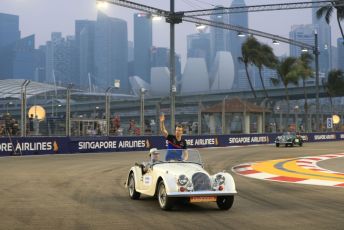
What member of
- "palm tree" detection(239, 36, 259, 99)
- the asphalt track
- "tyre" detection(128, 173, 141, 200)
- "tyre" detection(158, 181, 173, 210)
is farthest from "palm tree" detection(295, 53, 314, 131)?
"tyre" detection(158, 181, 173, 210)

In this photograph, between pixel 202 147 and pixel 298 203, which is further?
pixel 202 147

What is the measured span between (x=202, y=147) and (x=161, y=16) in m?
10.3

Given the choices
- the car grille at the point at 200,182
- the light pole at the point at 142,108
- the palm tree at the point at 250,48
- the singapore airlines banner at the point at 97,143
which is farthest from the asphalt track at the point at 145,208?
the palm tree at the point at 250,48

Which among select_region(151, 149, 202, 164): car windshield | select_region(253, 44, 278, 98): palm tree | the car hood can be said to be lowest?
the car hood

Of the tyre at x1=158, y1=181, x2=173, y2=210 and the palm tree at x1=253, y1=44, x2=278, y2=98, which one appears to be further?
the palm tree at x1=253, y1=44, x2=278, y2=98

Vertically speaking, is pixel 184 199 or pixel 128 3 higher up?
pixel 128 3

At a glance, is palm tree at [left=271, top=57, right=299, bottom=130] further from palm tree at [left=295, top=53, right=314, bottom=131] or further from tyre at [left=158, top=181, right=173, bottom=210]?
tyre at [left=158, top=181, right=173, bottom=210]

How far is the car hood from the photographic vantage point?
8930 millimetres

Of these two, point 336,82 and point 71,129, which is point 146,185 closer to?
point 71,129

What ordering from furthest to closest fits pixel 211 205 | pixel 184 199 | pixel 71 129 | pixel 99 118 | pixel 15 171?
pixel 99 118
pixel 71 129
pixel 15 171
pixel 211 205
pixel 184 199

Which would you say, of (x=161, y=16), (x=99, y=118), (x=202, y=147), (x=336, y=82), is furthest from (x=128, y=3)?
(x=336, y=82)

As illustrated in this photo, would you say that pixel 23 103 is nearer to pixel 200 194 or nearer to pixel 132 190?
pixel 132 190

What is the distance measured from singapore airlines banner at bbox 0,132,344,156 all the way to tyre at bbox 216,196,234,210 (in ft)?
59.5

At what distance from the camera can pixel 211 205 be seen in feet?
31.3
